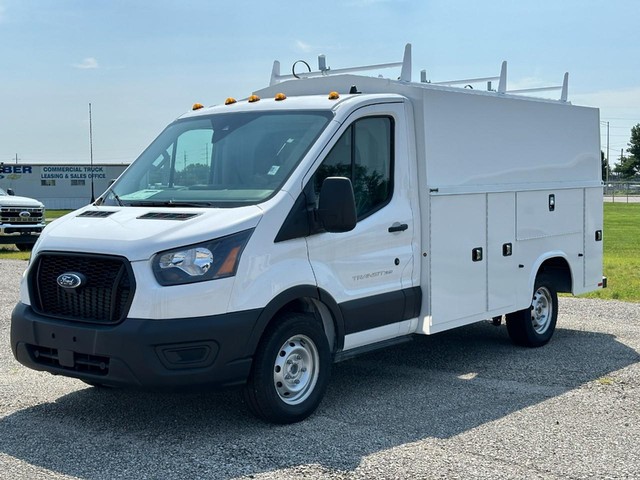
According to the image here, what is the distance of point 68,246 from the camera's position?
599cm

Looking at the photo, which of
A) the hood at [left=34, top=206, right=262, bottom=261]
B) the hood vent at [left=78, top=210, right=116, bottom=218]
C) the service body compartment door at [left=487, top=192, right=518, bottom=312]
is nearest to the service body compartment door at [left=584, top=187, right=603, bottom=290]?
the service body compartment door at [left=487, top=192, right=518, bottom=312]

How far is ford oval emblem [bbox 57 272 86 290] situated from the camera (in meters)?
5.86

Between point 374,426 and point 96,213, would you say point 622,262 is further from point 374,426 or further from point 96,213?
point 96,213

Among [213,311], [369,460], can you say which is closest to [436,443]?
[369,460]

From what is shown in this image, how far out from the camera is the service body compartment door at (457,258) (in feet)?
24.8

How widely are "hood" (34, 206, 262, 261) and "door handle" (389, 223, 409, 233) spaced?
1473mm

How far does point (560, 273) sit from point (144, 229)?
569 cm

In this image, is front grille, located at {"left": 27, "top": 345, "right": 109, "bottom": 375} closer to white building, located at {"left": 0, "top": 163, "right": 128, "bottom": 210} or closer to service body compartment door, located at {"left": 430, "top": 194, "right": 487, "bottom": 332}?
service body compartment door, located at {"left": 430, "top": 194, "right": 487, "bottom": 332}

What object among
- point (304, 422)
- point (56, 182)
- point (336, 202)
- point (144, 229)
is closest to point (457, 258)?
point (336, 202)

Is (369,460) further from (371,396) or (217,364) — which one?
(371,396)

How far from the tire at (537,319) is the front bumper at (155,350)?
13.7 ft

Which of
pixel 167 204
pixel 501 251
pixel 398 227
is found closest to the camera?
pixel 167 204

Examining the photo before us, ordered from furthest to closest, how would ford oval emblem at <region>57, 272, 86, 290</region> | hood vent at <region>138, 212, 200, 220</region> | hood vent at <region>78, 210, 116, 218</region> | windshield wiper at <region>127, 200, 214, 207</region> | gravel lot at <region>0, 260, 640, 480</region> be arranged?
hood vent at <region>78, 210, 116, 218</region> → windshield wiper at <region>127, 200, 214, 207</region> → hood vent at <region>138, 212, 200, 220</region> → ford oval emblem at <region>57, 272, 86, 290</region> → gravel lot at <region>0, 260, 640, 480</region>

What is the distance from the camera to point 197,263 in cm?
569
